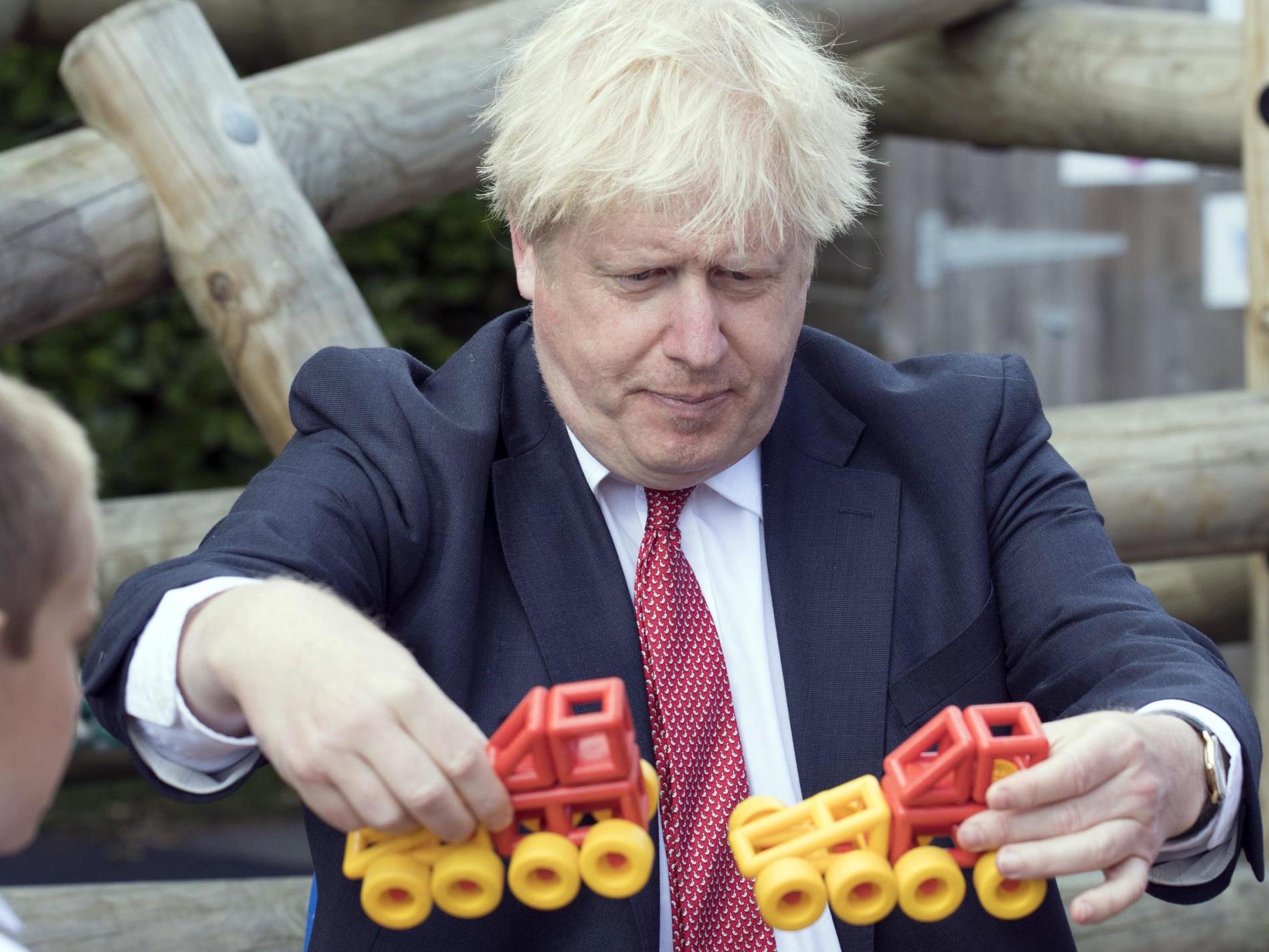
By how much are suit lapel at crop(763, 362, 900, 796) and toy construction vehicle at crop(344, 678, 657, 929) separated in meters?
0.48

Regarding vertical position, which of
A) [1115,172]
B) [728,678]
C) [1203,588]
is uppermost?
[728,678]

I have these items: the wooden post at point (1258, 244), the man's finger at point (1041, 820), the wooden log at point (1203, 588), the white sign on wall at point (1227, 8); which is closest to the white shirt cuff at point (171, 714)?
the man's finger at point (1041, 820)

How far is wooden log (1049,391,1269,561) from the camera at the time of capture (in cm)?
282

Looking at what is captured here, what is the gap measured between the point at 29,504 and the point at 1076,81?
10.2 feet

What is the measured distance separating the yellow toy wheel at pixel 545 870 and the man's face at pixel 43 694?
0.40 metres

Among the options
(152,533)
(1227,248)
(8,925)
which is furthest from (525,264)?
(1227,248)

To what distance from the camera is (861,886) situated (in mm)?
1368

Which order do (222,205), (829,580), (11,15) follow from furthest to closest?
(11,15) < (222,205) < (829,580)

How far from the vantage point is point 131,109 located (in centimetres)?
246

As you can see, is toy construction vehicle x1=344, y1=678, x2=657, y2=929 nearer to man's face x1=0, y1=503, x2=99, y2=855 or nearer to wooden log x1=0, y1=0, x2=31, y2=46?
man's face x1=0, y1=503, x2=99, y2=855

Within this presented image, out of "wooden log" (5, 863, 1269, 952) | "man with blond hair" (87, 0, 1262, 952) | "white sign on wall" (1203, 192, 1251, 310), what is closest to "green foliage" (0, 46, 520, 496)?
"white sign on wall" (1203, 192, 1251, 310)

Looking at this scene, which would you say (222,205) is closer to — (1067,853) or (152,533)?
(152,533)

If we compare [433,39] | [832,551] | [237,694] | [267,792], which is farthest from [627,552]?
[267,792]

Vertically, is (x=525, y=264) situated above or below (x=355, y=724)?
above
